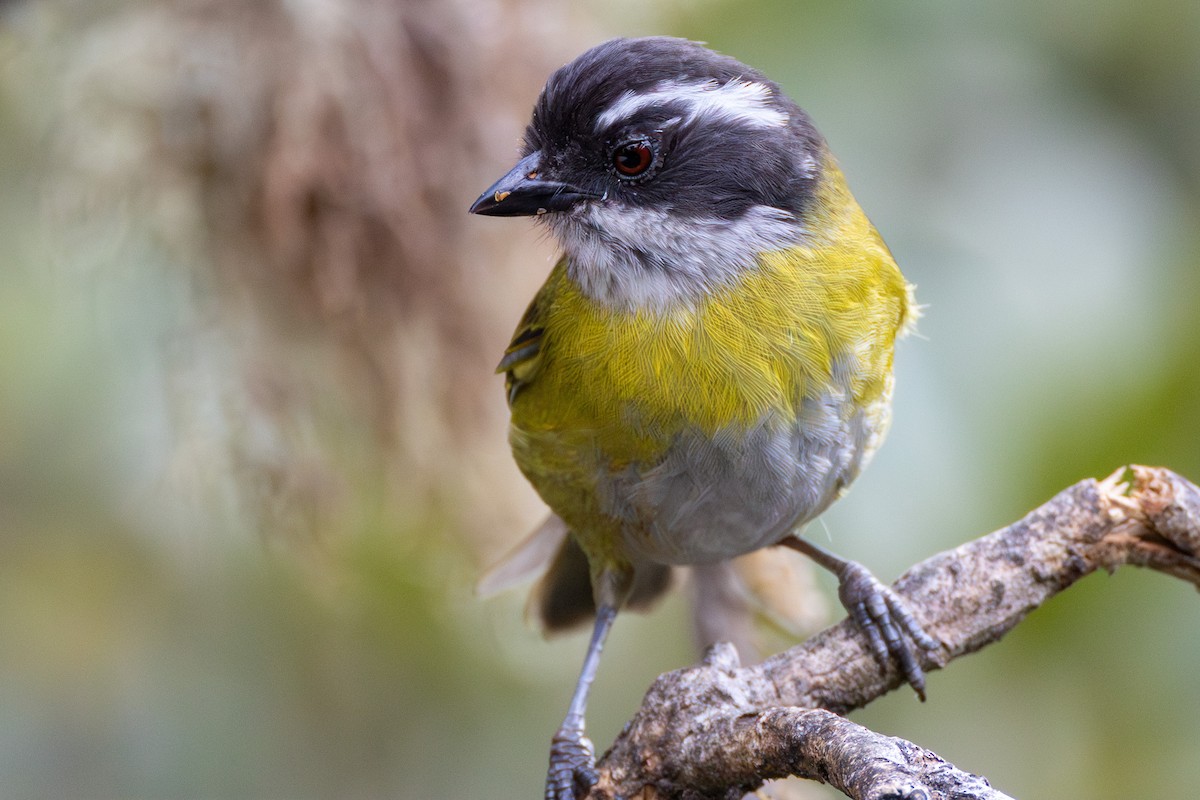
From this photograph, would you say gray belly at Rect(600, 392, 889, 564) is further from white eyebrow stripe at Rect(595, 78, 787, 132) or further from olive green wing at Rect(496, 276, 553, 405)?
white eyebrow stripe at Rect(595, 78, 787, 132)

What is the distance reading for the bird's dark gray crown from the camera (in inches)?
132

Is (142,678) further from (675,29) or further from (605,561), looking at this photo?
(675,29)

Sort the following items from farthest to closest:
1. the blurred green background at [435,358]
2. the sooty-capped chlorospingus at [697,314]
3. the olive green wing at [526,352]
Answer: the blurred green background at [435,358], the olive green wing at [526,352], the sooty-capped chlorospingus at [697,314]

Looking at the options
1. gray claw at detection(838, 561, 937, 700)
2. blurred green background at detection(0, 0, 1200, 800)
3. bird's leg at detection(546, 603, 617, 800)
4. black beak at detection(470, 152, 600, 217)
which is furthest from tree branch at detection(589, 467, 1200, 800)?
black beak at detection(470, 152, 600, 217)

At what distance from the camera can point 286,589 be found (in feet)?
17.7

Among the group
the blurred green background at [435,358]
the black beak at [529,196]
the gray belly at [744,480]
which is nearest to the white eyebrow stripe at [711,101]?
the black beak at [529,196]

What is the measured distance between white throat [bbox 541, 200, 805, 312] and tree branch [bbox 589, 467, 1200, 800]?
960 millimetres

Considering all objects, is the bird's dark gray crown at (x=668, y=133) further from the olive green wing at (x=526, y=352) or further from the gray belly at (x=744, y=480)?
the gray belly at (x=744, y=480)

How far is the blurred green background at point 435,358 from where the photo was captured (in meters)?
4.23

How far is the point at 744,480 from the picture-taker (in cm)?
331

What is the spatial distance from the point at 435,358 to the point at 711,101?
1647 millimetres

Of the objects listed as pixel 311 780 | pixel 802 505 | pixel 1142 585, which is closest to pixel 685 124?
pixel 802 505

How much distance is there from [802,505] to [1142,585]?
5.58 ft

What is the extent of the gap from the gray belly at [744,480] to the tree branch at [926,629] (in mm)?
356
